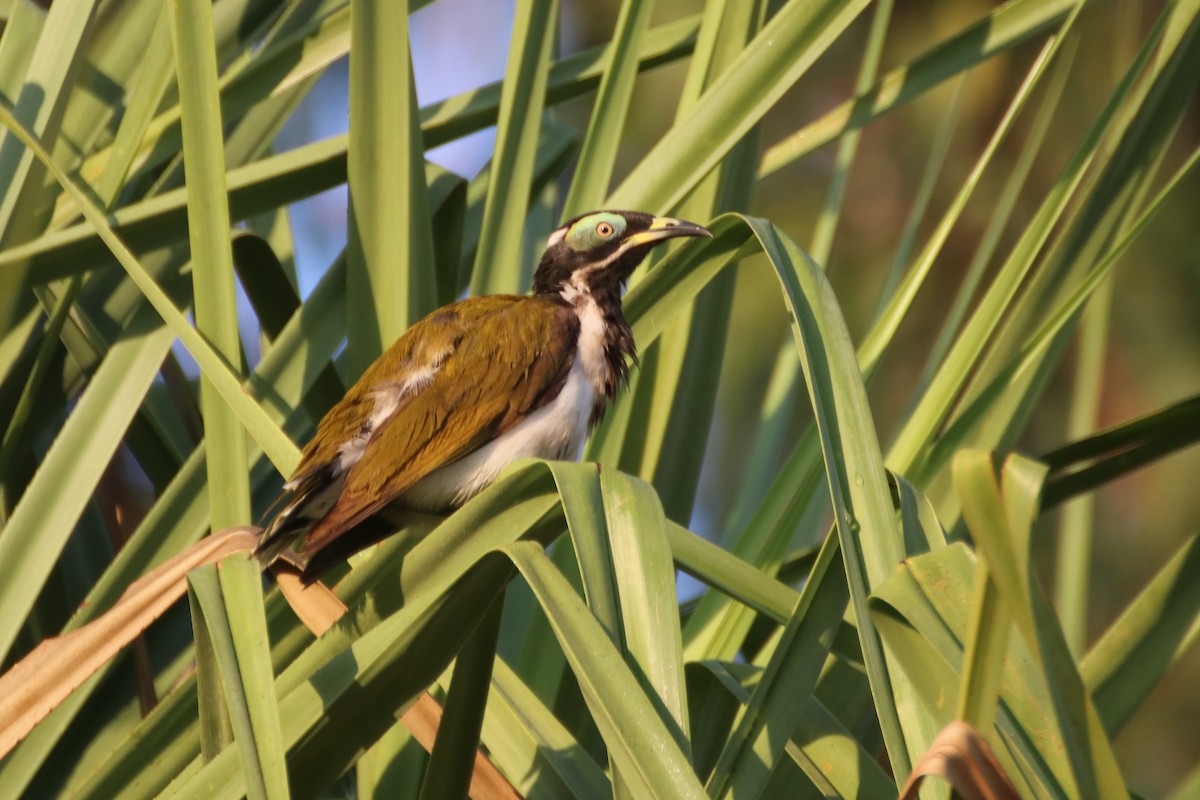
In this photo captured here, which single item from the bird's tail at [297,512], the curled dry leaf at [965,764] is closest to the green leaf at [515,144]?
the bird's tail at [297,512]

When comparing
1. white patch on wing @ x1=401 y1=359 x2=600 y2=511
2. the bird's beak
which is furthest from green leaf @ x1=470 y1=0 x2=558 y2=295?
the bird's beak

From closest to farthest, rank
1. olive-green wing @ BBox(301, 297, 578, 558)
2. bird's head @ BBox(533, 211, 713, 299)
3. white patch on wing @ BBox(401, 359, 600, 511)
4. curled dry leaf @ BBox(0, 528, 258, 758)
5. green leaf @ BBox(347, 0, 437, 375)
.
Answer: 1. curled dry leaf @ BBox(0, 528, 258, 758)
2. green leaf @ BBox(347, 0, 437, 375)
3. olive-green wing @ BBox(301, 297, 578, 558)
4. white patch on wing @ BBox(401, 359, 600, 511)
5. bird's head @ BBox(533, 211, 713, 299)

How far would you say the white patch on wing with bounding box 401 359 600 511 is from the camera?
10.6 feet

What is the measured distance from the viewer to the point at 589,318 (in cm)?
357

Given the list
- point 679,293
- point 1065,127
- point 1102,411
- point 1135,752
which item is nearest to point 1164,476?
point 1102,411

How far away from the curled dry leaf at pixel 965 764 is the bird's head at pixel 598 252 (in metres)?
2.33

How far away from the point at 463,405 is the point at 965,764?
6.77ft

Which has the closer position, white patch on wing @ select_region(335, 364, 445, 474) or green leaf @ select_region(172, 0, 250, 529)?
green leaf @ select_region(172, 0, 250, 529)

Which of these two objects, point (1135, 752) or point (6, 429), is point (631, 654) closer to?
point (6, 429)

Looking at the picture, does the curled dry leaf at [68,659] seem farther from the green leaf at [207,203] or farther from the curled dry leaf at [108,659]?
the green leaf at [207,203]

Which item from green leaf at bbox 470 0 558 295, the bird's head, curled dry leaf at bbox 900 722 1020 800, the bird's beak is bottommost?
curled dry leaf at bbox 900 722 1020 800

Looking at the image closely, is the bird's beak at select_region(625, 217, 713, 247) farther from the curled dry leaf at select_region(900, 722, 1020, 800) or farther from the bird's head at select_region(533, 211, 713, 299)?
the curled dry leaf at select_region(900, 722, 1020, 800)

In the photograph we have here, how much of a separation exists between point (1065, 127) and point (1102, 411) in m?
1.54

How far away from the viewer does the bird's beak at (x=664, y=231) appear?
3.44m
